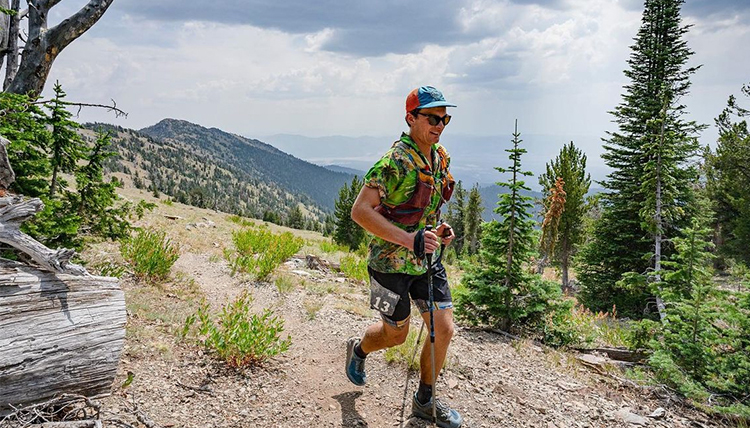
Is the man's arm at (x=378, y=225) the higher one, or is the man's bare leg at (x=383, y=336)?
the man's arm at (x=378, y=225)

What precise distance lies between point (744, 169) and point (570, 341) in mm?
34686

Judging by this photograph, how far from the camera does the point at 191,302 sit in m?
6.55

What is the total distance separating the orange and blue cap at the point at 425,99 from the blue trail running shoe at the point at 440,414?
2.73m

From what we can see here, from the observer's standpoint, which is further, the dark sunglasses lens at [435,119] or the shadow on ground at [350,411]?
the shadow on ground at [350,411]

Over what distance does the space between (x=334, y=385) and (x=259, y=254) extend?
6.05 metres

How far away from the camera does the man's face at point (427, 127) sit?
11.5 ft

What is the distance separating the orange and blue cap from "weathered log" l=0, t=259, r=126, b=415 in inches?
125

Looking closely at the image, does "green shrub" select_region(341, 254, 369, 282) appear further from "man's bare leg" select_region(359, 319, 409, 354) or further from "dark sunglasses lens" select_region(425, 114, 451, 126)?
"dark sunglasses lens" select_region(425, 114, 451, 126)

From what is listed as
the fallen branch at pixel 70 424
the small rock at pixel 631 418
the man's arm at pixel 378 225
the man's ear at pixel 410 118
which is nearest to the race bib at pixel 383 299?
the man's arm at pixel 378 225

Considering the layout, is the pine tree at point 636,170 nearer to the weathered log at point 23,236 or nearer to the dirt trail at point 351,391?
the dirt trail at point 351,391

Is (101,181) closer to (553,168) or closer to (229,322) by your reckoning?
(229,322)

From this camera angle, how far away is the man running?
11.0ft

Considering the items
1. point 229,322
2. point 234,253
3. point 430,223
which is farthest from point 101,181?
point 234,253

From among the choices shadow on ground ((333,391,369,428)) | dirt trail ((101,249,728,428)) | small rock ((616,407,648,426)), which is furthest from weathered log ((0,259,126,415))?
small rock ((616,407,648,426))
